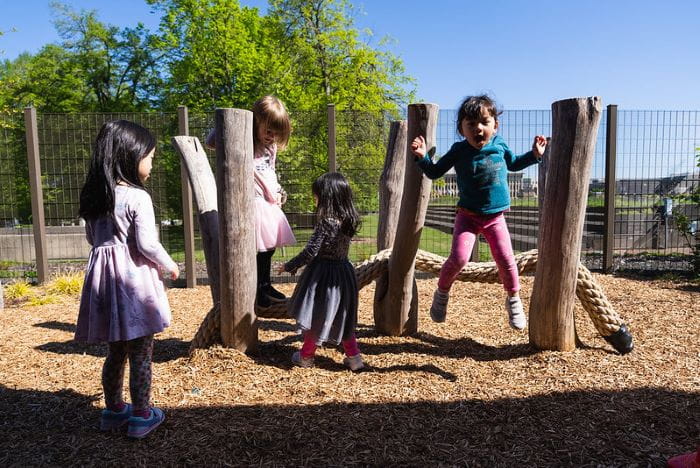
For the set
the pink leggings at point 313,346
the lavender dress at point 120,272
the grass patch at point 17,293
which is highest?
the lavender dress at point 120,272

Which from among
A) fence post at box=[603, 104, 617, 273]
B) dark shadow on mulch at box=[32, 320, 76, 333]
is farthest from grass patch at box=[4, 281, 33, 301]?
fence post at box=[603, 104, 617, 273]

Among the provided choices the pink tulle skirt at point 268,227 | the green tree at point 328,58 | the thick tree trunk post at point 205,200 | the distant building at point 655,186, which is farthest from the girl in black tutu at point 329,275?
the green tree at point 328,58

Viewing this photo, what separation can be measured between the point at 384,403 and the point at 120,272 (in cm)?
160

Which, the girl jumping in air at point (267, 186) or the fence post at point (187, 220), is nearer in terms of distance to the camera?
the girl jumping in air at point (267, 186)

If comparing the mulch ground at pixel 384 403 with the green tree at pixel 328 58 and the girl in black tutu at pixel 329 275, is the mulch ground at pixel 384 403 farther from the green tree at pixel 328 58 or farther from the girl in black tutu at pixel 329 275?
the green tree at pixel 328 58

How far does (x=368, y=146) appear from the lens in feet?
24.3

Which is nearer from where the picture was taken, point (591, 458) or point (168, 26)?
point (591, 458)

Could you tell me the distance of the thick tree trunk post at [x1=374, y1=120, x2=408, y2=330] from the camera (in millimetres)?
4043

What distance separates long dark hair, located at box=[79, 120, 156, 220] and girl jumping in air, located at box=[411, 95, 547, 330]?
1.66 meters

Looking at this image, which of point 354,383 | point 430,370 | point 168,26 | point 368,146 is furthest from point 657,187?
point 168,26

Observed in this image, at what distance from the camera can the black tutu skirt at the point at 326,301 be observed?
322 cm

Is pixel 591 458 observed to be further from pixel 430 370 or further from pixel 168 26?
pixel 168 26

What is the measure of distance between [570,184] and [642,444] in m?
1.59

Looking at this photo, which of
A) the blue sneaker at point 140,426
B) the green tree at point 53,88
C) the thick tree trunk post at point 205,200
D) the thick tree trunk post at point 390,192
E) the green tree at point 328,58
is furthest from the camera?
the green tree at point 53,88
